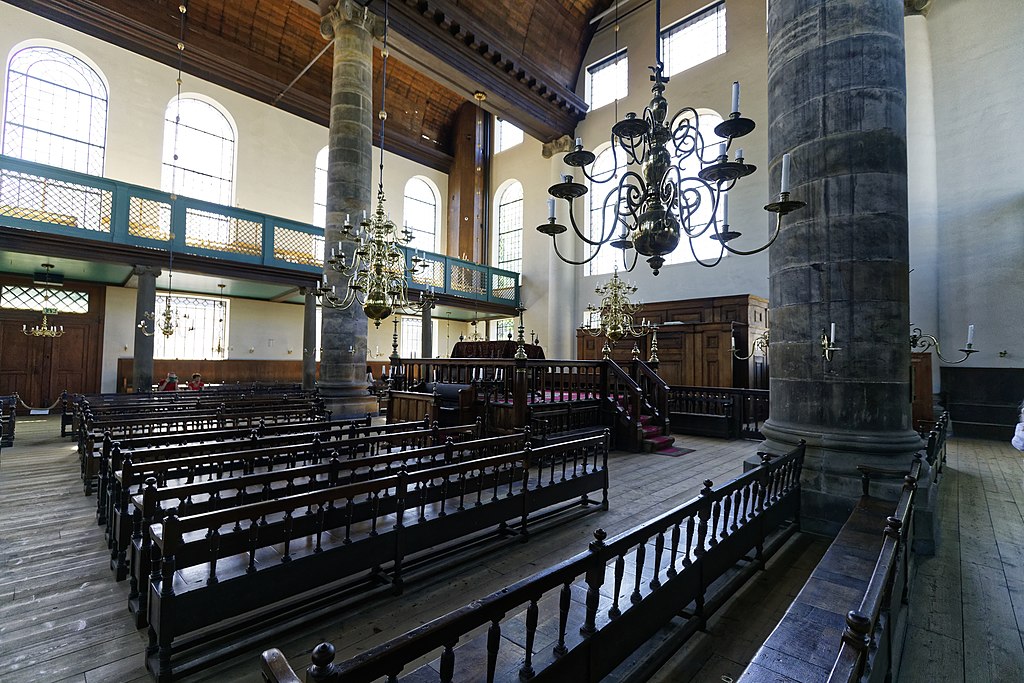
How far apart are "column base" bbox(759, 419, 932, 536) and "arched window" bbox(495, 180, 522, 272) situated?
45.8ft

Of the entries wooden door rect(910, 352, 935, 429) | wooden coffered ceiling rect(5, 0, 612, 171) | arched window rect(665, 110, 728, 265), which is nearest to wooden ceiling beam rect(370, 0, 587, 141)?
wooden coffered ceiling rect(5, 0, 612, 171)

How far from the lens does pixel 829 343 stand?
3779 mm

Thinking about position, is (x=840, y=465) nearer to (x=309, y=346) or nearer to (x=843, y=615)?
(x=843, y=615)

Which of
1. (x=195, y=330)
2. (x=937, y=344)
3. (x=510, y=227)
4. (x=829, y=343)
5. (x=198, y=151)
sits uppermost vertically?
(x=198, y=151)

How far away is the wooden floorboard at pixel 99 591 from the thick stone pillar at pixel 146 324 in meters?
4.30

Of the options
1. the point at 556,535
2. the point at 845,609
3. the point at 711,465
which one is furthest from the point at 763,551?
the point at 711,465

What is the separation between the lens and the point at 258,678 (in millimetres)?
2059

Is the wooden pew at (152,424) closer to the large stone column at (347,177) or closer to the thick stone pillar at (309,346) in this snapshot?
the large stone column at (347,177)

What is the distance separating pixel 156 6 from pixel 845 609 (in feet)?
57.1

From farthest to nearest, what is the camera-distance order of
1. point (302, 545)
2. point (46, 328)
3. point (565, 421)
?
point (46, 328) < point (565, 421) < point (302, 545)

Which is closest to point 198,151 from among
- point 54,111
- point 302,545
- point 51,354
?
point 54,111

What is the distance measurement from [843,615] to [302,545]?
290cm

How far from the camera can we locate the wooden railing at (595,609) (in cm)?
124

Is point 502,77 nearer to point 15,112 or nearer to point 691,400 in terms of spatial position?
point 691,400
